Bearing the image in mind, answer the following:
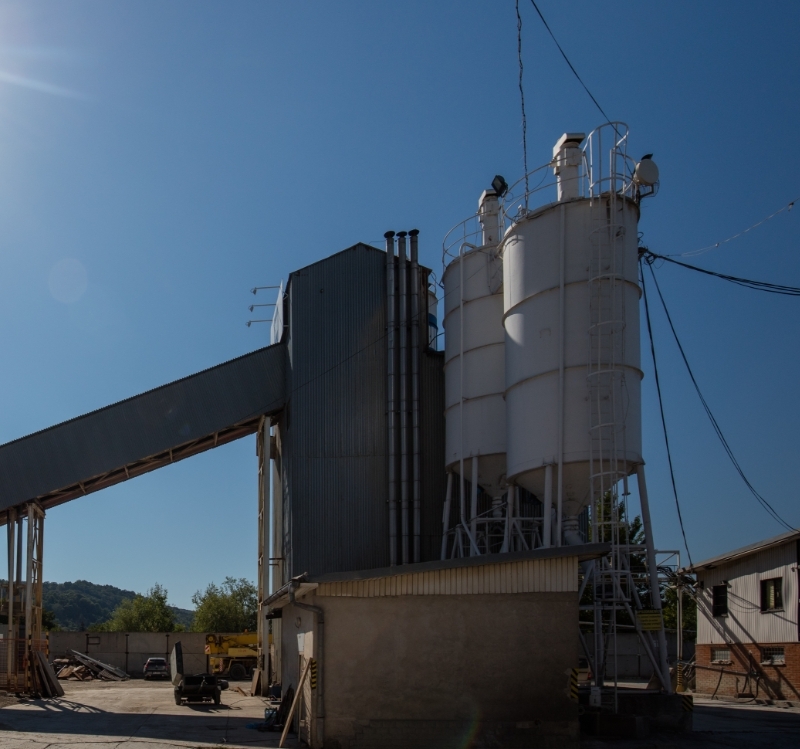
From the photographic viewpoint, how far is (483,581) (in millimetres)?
17047

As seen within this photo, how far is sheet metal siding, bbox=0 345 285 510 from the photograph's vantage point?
2700 cm

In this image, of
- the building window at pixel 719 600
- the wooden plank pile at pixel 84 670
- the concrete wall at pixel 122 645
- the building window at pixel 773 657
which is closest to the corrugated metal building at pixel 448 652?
the building window at pixel 773 657

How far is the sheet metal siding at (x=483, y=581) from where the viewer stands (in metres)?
17.0

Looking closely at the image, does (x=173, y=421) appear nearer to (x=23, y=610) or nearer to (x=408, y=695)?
(x=23, y=610)

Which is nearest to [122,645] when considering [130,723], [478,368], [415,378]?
[415,378]

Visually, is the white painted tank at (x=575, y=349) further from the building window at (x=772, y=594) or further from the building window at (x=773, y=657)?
the building window at (x=773, y=657)

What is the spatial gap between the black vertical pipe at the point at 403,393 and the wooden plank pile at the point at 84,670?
24.3 metres

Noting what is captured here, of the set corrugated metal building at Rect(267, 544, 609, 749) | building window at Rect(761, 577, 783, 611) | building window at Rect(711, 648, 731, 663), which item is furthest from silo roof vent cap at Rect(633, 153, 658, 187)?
building window at Rect(711, 648, 731, 663)

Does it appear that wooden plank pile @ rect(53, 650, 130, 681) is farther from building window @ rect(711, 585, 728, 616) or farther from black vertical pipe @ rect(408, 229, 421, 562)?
building window @ rect(711, 585, 728, 616)

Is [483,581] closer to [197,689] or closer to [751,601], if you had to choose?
[197,689]

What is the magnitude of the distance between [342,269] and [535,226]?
8623 mm

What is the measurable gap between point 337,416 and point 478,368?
17.4 ft

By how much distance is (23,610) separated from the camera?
28.5m

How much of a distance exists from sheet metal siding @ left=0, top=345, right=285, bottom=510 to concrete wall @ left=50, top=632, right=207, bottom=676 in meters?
26.7
